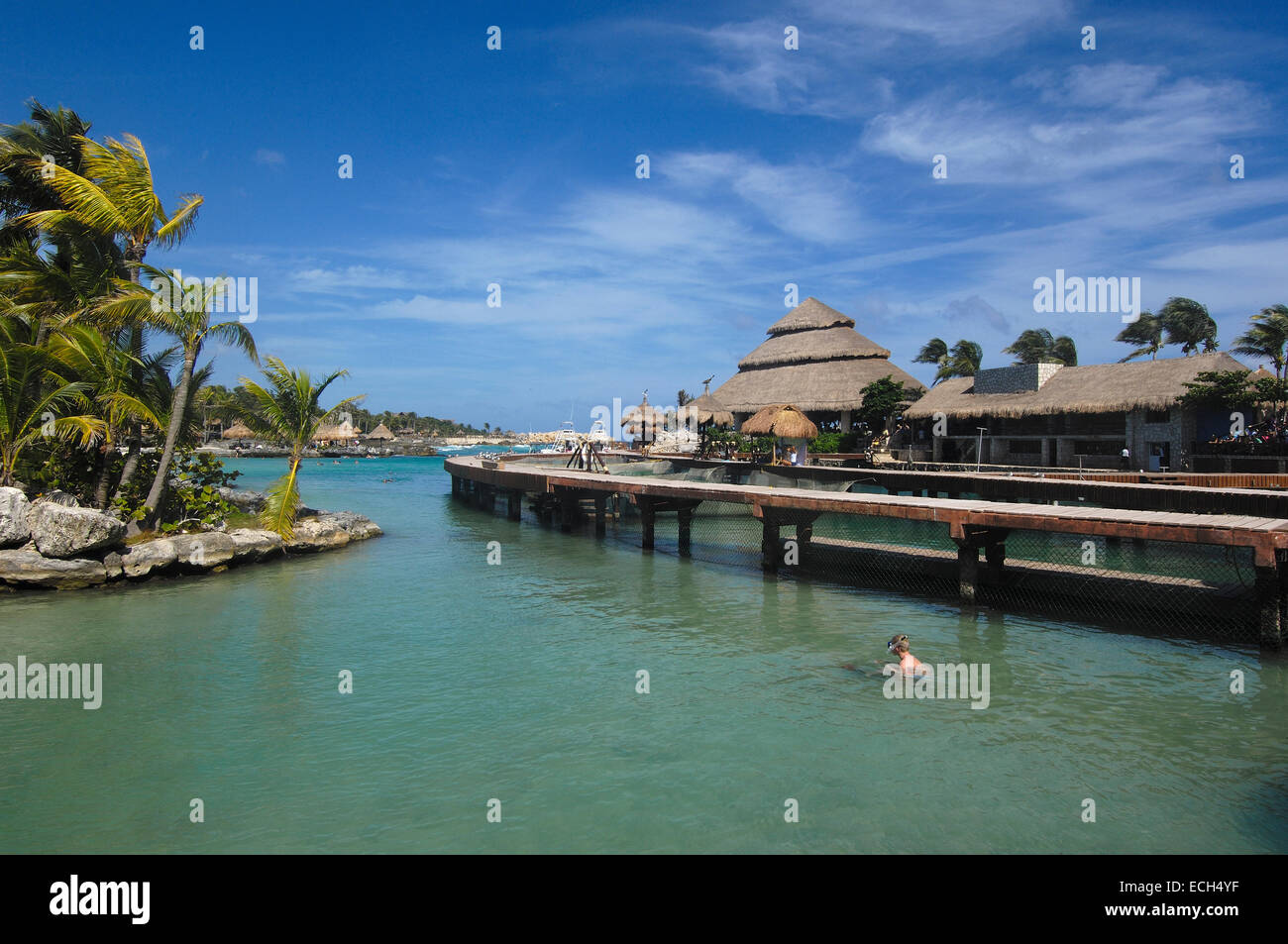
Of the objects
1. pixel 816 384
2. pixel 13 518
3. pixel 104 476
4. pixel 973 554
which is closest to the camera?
pixel 973 554

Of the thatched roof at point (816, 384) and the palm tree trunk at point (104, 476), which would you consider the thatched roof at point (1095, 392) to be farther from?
the palm tree trunk at point (104, 476)

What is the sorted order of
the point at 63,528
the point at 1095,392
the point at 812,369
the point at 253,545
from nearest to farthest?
1. the point at 63,528
2. the point at 253,545
3. the point at 1095,392
4. the point at 812,369

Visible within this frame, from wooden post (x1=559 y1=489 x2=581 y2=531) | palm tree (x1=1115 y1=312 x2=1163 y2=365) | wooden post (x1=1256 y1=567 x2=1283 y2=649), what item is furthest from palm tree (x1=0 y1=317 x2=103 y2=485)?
palm tree (x1=1115 y1=312 x2=1163 y2=365)

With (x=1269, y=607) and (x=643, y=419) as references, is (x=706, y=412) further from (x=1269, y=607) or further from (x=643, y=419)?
(x=1269, y=607)

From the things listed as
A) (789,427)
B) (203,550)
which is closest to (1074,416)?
(789,427)

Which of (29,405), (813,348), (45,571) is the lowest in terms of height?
(45,571)

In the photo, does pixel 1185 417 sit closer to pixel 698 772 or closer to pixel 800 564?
pixel 800 564

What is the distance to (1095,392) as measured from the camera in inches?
1155

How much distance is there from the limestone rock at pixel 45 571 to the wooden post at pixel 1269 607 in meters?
19.8

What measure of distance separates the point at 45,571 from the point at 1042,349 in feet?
212

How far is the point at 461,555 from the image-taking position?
65.6ft
